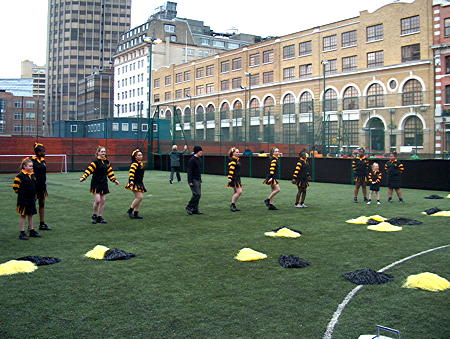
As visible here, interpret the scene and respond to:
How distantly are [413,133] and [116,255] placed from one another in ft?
64.6

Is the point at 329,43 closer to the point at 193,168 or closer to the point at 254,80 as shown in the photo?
the point at 254,80

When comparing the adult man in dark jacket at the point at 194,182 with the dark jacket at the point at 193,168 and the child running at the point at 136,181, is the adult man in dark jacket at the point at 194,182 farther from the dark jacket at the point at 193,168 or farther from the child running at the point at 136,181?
the child running at the point at 136,181

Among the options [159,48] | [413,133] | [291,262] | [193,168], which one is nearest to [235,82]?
[159,48]

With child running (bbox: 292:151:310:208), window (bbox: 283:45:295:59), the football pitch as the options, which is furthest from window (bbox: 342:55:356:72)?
the football pitch

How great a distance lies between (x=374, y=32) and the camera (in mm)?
57281

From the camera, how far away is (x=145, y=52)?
328ft

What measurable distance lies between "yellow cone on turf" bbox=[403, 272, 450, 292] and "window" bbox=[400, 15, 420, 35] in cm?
5295

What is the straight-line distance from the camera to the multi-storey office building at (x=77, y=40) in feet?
423

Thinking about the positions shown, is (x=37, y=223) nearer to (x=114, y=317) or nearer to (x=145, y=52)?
(x=114, y=317)

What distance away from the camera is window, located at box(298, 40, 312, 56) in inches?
2552

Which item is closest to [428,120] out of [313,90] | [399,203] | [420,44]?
[399,203]

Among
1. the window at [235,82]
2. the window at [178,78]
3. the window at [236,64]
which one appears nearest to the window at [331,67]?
the window at [235,82]

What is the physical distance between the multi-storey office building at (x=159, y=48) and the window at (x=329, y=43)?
3993cm

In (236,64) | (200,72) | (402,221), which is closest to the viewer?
(402,221)
